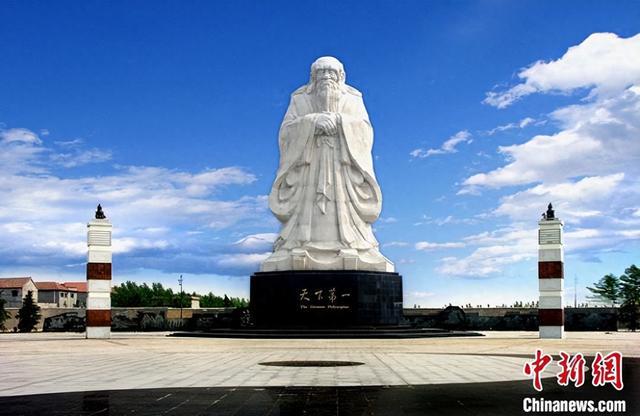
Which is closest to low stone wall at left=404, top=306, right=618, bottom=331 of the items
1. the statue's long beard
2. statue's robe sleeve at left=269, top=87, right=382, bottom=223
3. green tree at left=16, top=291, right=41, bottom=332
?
statue's robe sleeve at left=269, top=87, right=382, bottom=223

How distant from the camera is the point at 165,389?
10.4m

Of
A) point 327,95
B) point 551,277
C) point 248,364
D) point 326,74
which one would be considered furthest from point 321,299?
point 248,364

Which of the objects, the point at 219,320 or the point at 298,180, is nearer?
the point at 298,180

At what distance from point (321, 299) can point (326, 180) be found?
4.82 m

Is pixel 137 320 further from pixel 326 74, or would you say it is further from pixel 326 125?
pixel 326 74

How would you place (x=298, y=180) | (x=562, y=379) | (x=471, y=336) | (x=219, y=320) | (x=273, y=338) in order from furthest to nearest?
(x=219, y=320), (x=298, y=180), (x=471, y=336), (x=273, y=338), (x=562, y=379)

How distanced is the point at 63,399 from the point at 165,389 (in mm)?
1474

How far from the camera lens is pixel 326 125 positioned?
28984 millimetres

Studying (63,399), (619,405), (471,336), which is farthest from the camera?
(471,336)

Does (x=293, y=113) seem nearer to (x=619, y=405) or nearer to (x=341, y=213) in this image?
(x=341, y=213)

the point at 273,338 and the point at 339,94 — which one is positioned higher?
the point at 339,94

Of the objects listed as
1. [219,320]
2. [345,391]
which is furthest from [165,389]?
[219,320]

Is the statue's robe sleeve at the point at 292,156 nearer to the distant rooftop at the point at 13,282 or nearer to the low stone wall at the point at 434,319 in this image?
the low stone wall at the point at 434,319

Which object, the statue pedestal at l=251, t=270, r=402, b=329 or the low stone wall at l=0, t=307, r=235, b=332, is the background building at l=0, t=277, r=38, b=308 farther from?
the statue pedestal at l=251, t=270, r=402, b=329
